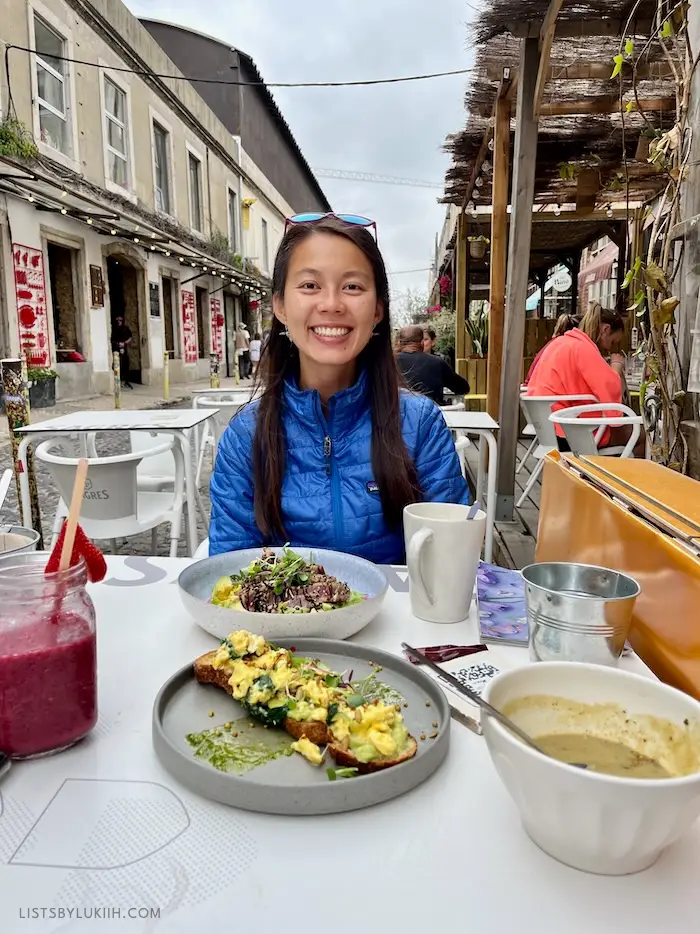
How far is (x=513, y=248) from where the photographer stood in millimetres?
4582

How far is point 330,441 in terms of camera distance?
1.72m

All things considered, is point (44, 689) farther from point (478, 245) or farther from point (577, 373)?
point (478, 245)

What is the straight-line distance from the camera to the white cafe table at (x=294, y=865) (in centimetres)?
52

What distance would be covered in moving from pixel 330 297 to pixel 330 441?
37cm

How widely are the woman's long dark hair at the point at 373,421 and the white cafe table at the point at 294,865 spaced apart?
0.95 metres

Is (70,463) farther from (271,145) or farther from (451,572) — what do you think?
(271,145)

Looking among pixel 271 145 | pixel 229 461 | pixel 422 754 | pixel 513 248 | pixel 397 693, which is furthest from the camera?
pixel 271 145

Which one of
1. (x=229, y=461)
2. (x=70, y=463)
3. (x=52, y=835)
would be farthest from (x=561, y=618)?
(x=70, y=463)

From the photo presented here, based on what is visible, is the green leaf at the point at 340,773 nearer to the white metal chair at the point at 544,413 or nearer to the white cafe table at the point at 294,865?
the white cafe table at the point at 294,865

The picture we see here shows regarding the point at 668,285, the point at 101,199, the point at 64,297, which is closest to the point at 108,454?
the point at 668,285

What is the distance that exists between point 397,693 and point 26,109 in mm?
12825

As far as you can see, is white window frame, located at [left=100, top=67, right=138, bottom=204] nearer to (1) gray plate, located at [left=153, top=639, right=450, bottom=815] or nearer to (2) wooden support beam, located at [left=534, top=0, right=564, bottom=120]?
(2) wooden support beam, located at [left=534, top=0, right=564, bottom=120]

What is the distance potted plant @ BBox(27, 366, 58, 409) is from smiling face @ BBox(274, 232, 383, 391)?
32.4 feet

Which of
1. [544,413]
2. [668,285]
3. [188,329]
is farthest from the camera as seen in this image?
[188,329]
